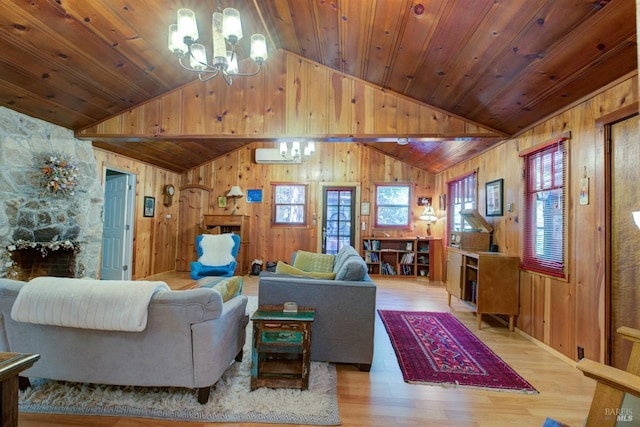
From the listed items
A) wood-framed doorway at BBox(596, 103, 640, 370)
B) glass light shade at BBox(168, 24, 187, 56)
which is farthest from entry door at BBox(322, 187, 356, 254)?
glass light shade at BBox(168, 24, 187, 56)

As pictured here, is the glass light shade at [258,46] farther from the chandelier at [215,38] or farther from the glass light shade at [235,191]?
the glass light shade at [235,191]

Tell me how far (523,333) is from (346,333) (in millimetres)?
2204

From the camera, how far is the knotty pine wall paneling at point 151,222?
5.01 m

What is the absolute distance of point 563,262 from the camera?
261cm

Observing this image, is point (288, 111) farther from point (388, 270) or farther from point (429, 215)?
point (388, 270)

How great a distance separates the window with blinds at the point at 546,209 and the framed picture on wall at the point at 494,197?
1.52 feet

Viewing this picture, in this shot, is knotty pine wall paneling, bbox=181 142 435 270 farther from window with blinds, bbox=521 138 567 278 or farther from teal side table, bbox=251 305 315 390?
teal side table, bbox=251 305 315 390

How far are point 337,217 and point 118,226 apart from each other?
419cm

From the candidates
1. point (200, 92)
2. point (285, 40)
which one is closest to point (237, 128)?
point (200, 92)

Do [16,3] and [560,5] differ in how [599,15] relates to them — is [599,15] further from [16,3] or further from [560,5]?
[16,3]

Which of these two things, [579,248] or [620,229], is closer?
[620,229]

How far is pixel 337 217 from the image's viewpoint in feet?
21.3

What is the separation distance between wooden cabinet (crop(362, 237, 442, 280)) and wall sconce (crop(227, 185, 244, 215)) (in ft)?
9.55

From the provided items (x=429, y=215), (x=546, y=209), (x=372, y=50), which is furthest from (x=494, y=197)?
(x=372, y=50)
